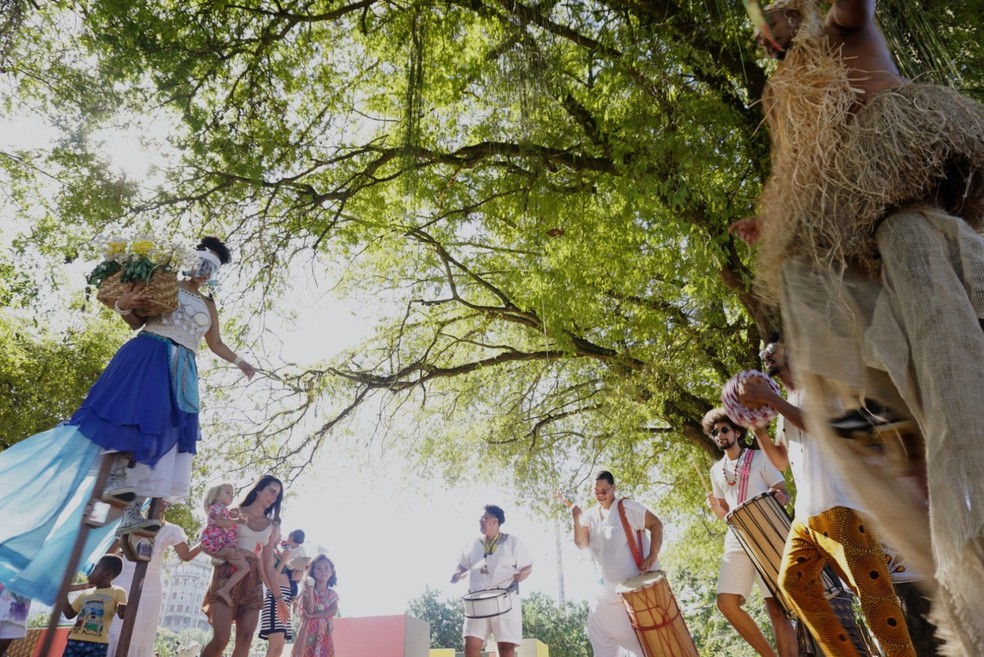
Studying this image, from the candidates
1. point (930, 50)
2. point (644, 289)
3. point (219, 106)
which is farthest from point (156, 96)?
point (644, 289)

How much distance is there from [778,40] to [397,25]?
5.21m

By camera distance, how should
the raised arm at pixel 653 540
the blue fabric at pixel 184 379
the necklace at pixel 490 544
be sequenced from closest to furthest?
the blue fabric at pixel 184 379 → the raised arm at pixel 653 540 → the necklace at pixel 490 544

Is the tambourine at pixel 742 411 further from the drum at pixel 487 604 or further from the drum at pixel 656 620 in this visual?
the drum at pixel 487 604

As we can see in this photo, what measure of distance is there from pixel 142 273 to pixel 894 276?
12.2 ft

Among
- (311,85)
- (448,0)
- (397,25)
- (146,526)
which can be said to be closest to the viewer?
(146,526)

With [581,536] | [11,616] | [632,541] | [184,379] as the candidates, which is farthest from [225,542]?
[632,541]

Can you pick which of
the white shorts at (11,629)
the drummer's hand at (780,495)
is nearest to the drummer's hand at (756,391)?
the drummer's hand at (780,495)

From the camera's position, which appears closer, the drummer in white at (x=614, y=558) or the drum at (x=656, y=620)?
the drum at (x=656, y=620)

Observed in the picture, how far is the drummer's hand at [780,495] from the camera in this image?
5175 millimetres

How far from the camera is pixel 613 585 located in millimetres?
6418

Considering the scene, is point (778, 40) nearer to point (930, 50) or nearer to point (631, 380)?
point (930, 50)

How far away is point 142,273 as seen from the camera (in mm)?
3971

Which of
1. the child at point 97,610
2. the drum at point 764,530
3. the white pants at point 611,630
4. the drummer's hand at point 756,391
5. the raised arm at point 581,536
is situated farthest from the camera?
the raised arm at point 581,536

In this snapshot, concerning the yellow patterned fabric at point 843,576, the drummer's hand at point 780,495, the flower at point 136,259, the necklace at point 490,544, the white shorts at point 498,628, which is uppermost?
the flower at point 136,259
